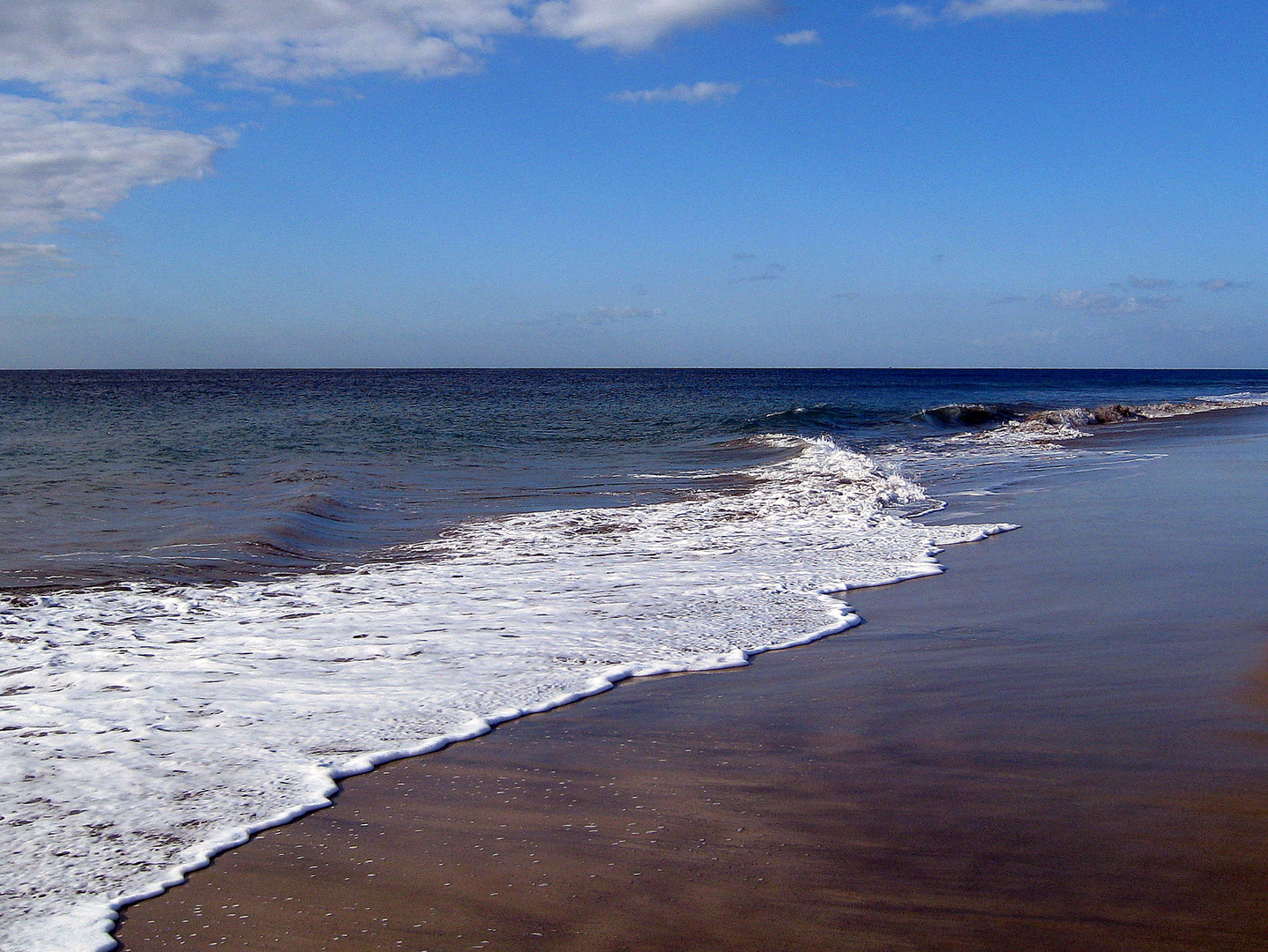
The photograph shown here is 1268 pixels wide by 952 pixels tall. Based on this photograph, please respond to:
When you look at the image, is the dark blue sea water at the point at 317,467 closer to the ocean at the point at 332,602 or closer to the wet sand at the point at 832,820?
the ocean at the point at 332,602

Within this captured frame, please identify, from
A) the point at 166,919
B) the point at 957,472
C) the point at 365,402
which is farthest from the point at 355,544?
the point at 365,402

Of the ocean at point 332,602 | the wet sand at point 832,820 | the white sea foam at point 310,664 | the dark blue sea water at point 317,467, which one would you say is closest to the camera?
the wet sand at point 832,820

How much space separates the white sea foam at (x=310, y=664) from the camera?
292 cm

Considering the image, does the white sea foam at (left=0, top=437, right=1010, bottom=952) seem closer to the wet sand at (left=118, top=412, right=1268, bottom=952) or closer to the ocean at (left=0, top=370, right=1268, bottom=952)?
the ocean at (left=0, top=370, right=1268, bottom=952)

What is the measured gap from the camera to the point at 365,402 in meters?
37.1

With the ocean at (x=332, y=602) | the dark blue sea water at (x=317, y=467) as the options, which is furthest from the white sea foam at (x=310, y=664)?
the dark blue sea water at (x=317, y=467)

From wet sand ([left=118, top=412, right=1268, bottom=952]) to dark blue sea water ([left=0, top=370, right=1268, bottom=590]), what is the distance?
15.0 ft

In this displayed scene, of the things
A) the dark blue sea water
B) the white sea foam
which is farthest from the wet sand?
the dark blue sea water

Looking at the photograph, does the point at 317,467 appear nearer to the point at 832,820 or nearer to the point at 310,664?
the point at 310,664

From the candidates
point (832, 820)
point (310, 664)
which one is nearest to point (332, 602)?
point (310, 664)

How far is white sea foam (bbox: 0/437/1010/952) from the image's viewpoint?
2916 mm

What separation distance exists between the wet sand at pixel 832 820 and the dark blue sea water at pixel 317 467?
4.59 metres

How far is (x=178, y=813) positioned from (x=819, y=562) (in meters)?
5.16

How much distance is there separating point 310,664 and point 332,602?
1.48m
